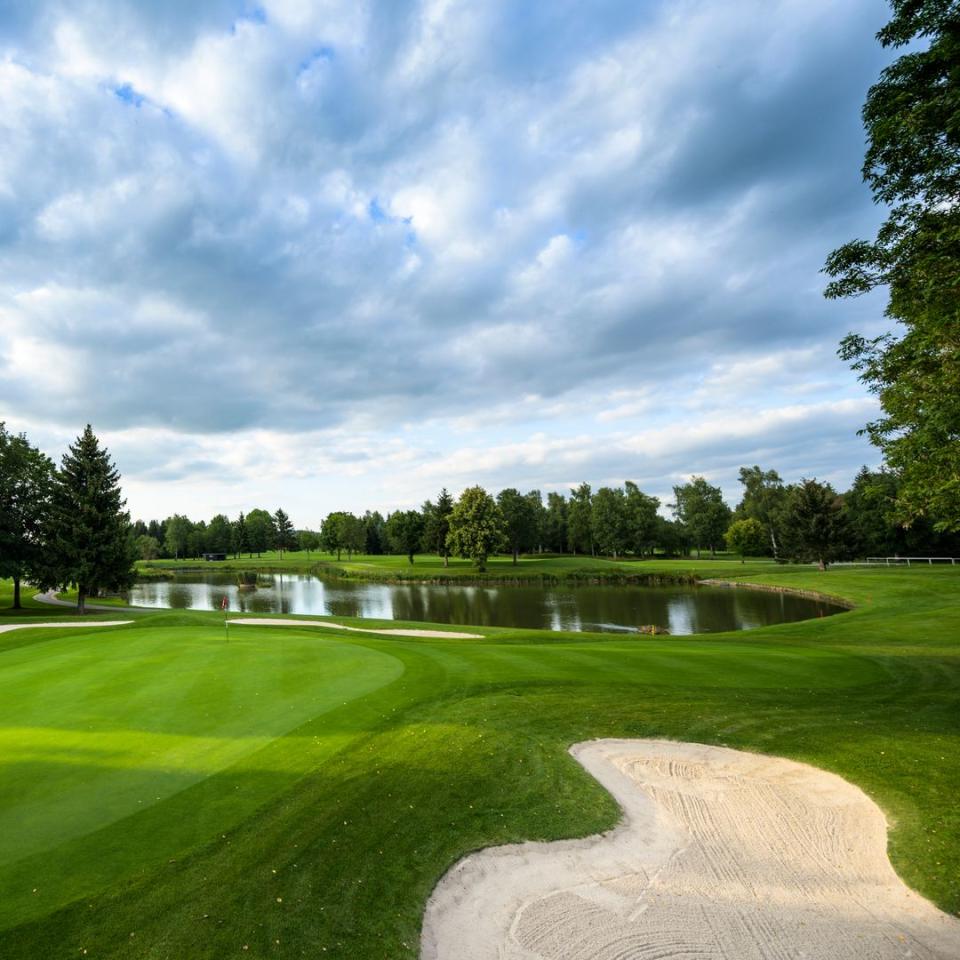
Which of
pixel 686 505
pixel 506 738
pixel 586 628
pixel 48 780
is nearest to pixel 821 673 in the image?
pixel 506 738

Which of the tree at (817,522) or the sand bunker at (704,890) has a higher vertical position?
the tree at (817,522)

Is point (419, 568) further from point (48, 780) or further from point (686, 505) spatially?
point (48, 780)

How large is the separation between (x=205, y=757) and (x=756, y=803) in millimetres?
7409

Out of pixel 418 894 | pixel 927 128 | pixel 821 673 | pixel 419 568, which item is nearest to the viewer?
pixel 418 894

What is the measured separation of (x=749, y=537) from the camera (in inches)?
3312

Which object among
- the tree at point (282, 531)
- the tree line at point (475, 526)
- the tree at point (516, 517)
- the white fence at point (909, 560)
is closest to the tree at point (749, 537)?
the tree line at point (475, 526)

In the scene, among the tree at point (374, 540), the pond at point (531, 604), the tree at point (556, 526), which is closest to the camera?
the pond at point (531, 604)

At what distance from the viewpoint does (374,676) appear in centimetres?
1181

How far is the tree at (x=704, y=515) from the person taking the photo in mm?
88250

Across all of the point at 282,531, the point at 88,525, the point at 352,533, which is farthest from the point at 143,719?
the point at 282,531

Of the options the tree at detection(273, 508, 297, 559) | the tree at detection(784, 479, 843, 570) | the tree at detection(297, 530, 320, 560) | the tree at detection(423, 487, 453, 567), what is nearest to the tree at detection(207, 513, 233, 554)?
the tree at detection(273, 508, 297, 559)

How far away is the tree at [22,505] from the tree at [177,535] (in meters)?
92.0

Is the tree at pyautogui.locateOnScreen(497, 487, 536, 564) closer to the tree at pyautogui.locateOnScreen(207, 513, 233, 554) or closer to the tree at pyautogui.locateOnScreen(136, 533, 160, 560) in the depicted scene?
the tree at pyautogui.locateOnScreen(136, 533, 160, 560)

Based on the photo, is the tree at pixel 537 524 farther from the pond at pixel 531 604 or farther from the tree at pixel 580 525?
the pond at pixel 531 604
